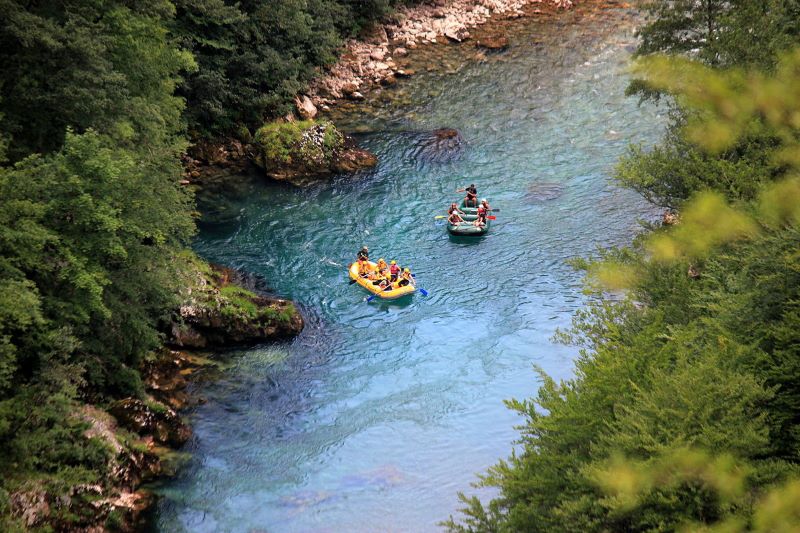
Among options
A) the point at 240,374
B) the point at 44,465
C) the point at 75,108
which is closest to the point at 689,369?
the point at 44,465

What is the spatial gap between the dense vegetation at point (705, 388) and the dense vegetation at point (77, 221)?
8.03 m

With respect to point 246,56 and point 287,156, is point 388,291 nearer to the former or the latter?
point 287,156

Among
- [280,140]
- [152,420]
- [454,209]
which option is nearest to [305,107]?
[280,140]

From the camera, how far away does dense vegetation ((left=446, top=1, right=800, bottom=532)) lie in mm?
5879

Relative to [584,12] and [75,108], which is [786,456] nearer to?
[75,108]

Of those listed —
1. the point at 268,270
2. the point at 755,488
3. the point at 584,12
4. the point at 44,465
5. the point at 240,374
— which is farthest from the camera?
the point at 584,12

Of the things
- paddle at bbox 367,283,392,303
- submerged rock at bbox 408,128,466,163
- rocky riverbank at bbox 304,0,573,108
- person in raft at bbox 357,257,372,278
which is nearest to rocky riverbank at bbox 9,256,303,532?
paddle at bbox 367,283,392,303

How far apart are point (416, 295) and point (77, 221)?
34.1 feet

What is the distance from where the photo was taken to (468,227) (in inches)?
966

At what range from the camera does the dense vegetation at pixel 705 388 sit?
19.3 feet

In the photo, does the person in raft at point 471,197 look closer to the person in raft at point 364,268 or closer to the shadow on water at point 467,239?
the shadow on water at point 467,239

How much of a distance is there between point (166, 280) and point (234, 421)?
369cm

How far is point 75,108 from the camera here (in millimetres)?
17688

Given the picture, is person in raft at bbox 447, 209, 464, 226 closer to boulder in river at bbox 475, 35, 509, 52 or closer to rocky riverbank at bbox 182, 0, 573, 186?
rocky riverbank at bbox 182, 0, 573, 186
